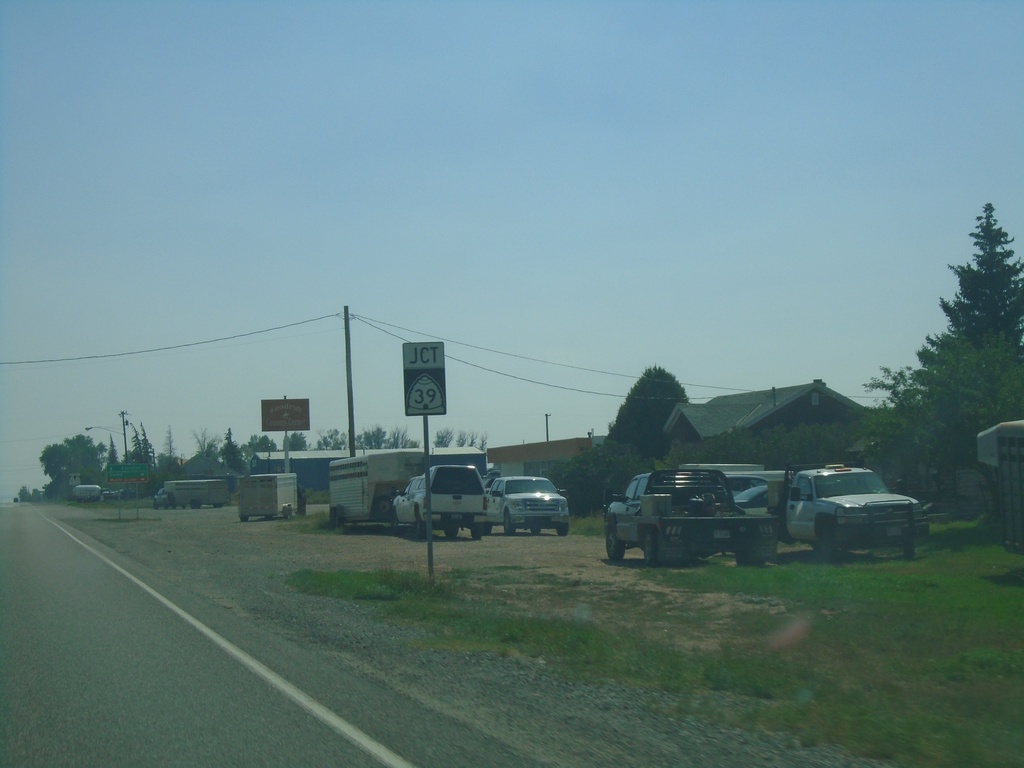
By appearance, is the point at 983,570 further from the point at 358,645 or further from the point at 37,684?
the point at 37,684

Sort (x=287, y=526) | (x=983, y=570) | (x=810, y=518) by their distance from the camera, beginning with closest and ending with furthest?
(x=983, y=570)
(x=810, y=518)
(x=287, y=526)

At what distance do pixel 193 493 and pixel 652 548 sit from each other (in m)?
75.0

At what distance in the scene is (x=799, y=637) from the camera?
35.9 feet

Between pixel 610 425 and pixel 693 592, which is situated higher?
pixel 610 425

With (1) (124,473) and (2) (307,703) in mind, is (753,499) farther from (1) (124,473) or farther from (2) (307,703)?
(1) (124,473)

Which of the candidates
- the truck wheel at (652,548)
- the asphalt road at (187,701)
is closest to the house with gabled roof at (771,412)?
the truck wheel at (652,548)

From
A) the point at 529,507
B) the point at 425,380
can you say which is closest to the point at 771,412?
the point at 529,507

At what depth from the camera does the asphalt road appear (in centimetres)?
661

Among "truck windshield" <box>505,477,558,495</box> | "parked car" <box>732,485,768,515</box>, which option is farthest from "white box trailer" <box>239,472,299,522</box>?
"parked car" <box>732,485,768,515</box>

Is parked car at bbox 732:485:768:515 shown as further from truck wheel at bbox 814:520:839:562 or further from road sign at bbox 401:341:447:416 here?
road sign at bbox 401:341:447:416

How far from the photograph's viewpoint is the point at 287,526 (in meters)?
44.8

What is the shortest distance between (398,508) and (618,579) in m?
18.1

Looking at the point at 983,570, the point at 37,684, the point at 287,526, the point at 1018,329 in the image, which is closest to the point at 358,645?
the point at 37,684

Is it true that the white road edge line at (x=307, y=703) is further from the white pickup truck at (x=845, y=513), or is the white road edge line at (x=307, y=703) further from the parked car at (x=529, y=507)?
the parked car at (x=529, y=507)
